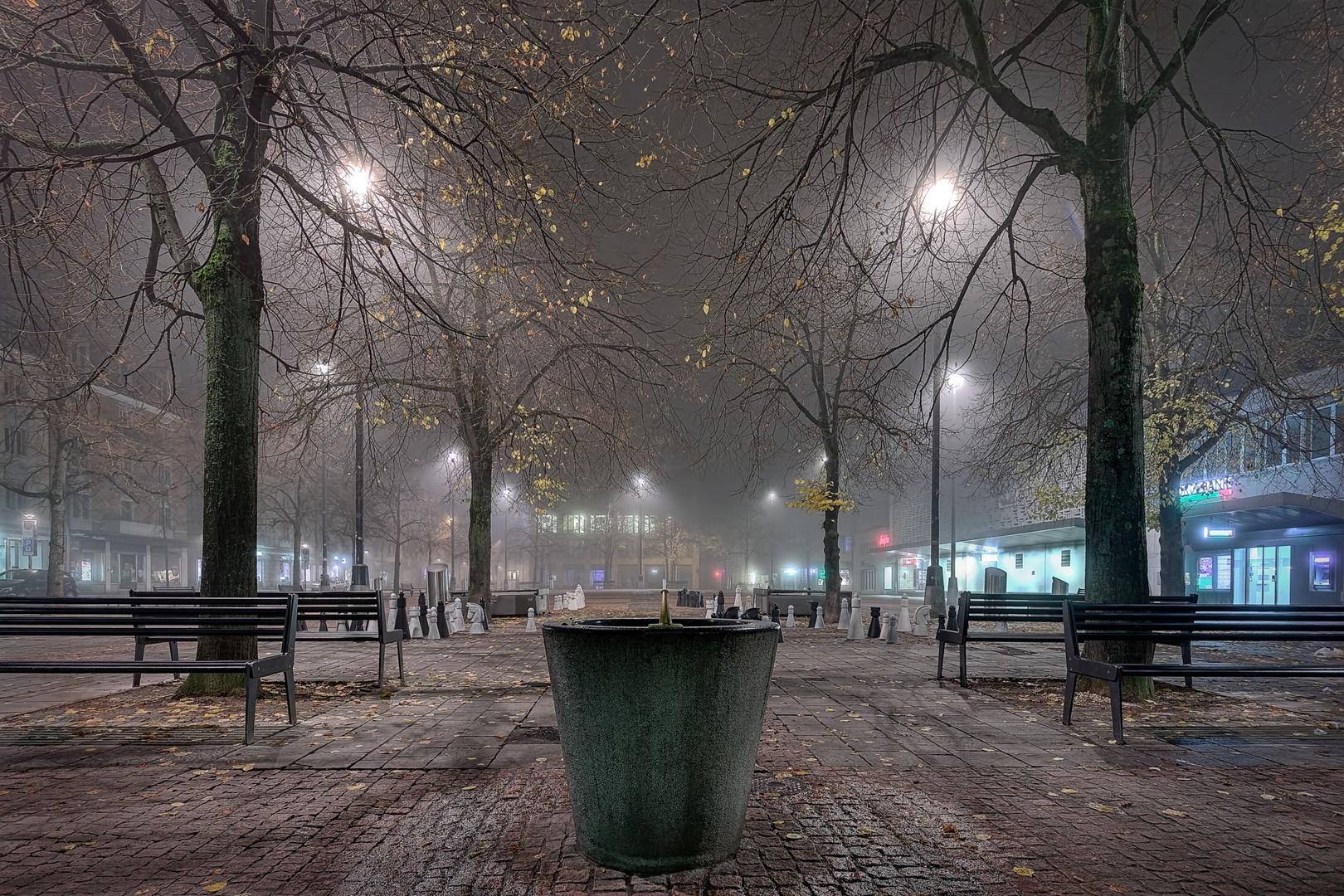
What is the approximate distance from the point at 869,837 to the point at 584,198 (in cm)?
718

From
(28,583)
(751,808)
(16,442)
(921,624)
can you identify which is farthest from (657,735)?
(16,442)

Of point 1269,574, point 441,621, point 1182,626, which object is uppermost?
point 1182,626

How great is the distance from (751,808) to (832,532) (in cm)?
Answer: 1779

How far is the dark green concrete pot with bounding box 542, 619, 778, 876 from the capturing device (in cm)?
350

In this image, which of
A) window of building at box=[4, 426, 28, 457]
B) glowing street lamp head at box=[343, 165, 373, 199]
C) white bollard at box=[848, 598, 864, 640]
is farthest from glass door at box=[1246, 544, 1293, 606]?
window of building at box=[4, 426, 28, 457]

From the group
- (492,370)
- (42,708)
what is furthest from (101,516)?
(42,708)

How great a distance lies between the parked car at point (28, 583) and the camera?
34.4m

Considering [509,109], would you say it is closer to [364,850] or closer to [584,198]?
[584,198]

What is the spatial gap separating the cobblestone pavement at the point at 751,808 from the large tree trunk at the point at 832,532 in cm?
1305

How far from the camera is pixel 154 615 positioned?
273 inches

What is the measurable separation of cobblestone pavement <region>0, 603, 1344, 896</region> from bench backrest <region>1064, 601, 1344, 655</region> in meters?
0.75

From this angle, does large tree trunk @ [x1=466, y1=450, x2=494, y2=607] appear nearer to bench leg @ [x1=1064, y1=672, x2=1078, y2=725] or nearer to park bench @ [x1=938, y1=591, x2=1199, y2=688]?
park bench @ [x1=938, y1=591, x2=1199, y2=688]

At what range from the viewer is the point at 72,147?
7957 mm

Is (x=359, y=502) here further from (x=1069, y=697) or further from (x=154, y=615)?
(x=1069, y=697)
